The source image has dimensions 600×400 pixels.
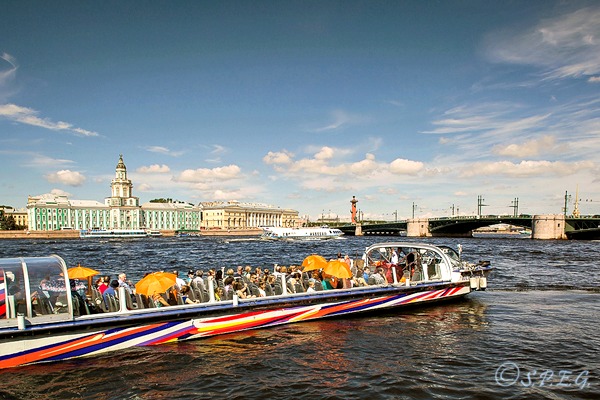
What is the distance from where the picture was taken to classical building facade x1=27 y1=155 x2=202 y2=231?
497 feet

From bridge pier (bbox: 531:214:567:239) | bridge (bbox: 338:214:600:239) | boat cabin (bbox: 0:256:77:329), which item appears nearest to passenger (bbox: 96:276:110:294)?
boat cabin (bbox: 0:256:77:329)

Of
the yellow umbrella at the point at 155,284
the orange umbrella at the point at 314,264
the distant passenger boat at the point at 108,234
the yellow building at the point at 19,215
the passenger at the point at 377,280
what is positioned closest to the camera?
the yellow umbrella at the point at 155,284

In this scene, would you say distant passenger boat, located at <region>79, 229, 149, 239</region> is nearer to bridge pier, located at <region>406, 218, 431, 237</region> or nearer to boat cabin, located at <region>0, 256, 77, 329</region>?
bridge pier, located at <region>406, 218, 431, 237</region>

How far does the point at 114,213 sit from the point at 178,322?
168 metres

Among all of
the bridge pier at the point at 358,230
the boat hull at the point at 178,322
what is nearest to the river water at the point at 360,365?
the boat hull at the point at 178,322

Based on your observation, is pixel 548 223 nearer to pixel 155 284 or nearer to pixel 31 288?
pixel 155 284

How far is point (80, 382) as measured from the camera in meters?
9.60

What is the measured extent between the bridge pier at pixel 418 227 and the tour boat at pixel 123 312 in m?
99.7

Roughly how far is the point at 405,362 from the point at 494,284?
15799 millimetres

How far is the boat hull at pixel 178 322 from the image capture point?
9984mm

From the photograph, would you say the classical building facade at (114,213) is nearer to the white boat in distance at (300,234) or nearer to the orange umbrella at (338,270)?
the white boat in distance at (300,234)

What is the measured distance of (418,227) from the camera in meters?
115

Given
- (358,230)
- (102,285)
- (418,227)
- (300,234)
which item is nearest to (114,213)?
(358,230)

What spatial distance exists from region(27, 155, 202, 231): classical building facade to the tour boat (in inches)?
6182
